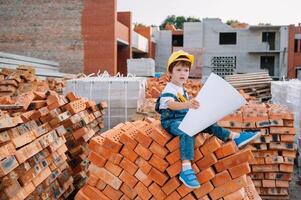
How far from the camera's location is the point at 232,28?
40.4 meters

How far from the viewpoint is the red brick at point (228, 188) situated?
170 inches

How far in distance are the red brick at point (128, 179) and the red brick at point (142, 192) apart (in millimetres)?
65

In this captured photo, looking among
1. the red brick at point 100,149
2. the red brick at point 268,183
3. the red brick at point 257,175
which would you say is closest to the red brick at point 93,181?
the red brick at point 100,149

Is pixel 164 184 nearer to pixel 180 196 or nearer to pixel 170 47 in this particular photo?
pixel 180 196

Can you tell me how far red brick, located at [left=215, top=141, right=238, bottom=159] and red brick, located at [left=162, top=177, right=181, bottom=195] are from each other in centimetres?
52

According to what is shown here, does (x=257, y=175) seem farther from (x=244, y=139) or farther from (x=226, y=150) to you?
(x=226, y=150)

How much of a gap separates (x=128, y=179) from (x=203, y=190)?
83 cm

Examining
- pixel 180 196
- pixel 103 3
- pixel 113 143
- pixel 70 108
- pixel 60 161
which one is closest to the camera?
pixel 180 196

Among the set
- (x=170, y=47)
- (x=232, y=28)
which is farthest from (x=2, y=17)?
(x=232, y=28)

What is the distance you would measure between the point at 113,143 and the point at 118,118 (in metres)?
4.88

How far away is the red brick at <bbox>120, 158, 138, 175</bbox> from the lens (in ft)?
14.9

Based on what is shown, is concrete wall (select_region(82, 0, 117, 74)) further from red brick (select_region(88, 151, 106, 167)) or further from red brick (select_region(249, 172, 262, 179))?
red brick (select_region(88, 151, 106, 167))

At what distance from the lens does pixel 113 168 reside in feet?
15.2

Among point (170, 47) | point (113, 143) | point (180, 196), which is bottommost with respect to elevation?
point (180, 196)
